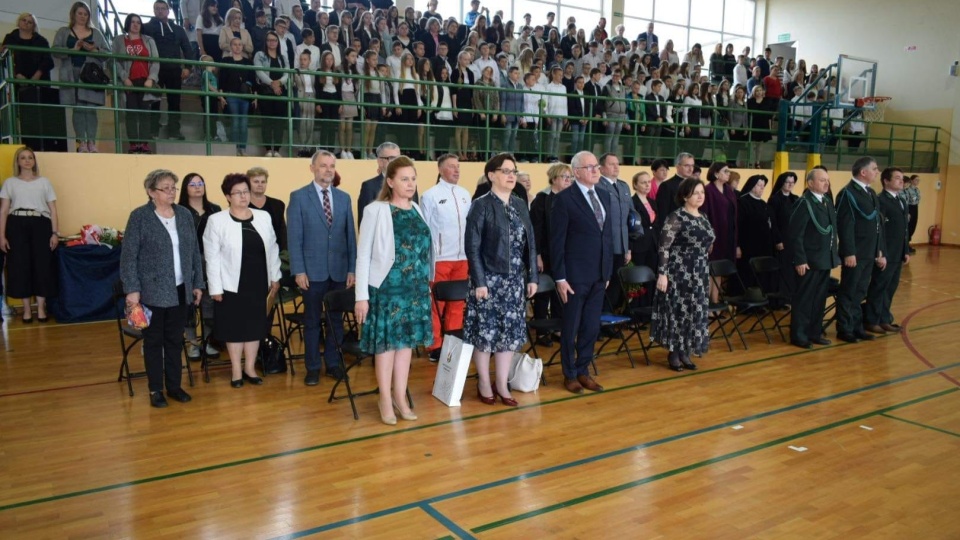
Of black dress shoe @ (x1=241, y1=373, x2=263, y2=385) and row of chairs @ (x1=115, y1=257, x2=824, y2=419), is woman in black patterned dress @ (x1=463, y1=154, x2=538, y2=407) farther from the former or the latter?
black dress shoe @ (x1=241, y1=373, x2=263, y2=385)

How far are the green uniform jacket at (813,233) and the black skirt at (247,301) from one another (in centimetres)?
473

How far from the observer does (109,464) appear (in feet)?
13.3

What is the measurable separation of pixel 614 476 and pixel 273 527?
1.78 meters

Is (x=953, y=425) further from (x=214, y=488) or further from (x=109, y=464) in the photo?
(x=109, y=464)

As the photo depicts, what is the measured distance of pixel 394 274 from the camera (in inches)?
175

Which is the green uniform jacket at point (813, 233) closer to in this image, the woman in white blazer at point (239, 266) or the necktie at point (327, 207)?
the necktie at point (327, 207)

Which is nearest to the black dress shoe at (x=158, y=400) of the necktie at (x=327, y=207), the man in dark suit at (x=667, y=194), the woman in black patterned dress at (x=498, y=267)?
the necktie at (x=327, y=207)

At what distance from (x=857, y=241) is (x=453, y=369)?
4491 millimetres

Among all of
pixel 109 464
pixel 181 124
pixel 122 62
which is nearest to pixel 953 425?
pixel 109 464

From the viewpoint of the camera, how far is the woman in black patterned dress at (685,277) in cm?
591

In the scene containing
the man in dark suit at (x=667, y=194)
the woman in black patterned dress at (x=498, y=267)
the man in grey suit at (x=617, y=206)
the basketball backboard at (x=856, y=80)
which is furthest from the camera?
the basketball backboard at (x=856, y=80)

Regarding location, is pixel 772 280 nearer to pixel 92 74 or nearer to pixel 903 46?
pixel 92 74

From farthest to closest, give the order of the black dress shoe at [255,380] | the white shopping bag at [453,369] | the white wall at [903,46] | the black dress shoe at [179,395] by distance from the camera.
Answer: the white wall at [903,46], the black dress shoe at [255,380], the black dress shoe at [179,395], the white shopping bag at [453,369]

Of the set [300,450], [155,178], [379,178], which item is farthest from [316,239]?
[300,450]
